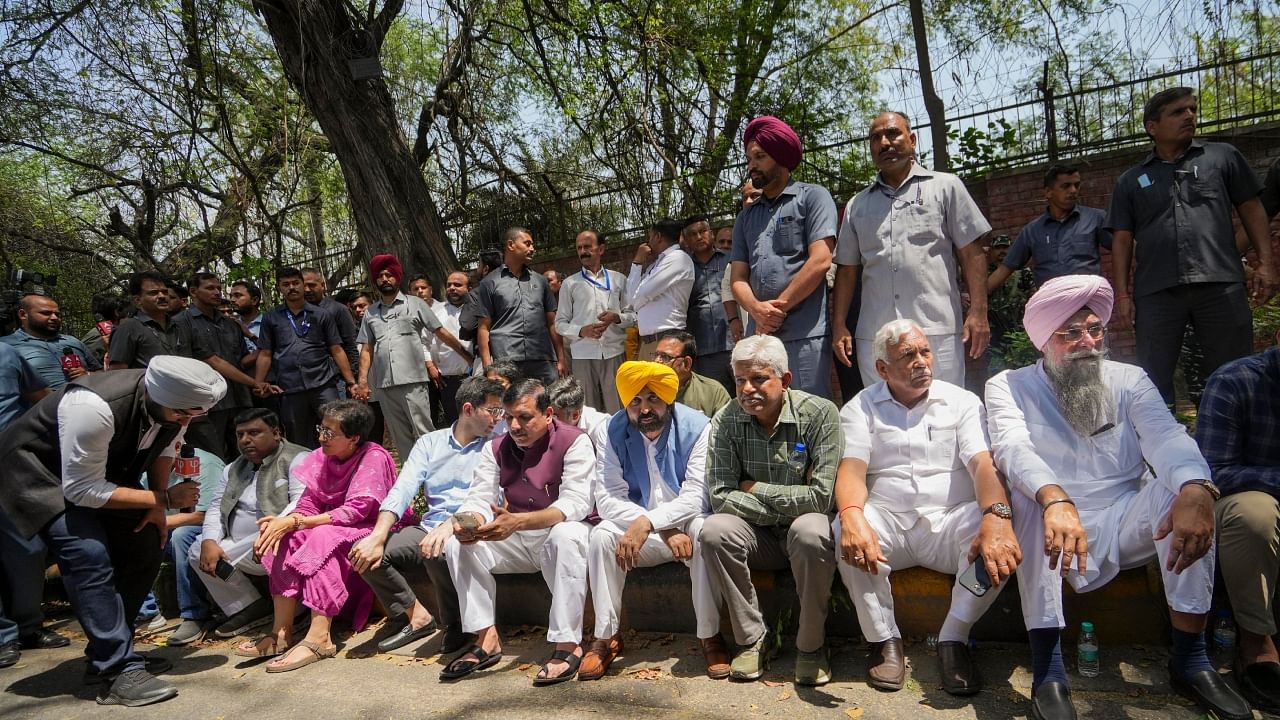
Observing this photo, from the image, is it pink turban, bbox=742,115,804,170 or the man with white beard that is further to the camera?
pink turban, bbox=742,115,804,170

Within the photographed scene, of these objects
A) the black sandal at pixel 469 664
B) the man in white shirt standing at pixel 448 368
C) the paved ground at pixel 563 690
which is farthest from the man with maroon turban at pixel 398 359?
the black sandal at pixel 469 664

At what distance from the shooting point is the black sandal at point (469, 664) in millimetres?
4102

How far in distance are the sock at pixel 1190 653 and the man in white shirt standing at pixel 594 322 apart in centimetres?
414

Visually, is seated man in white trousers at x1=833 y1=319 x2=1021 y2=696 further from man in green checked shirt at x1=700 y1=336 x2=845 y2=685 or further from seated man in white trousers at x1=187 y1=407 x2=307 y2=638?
seated man in white trousers at x1=187 y1=407 x2=307 y2=638

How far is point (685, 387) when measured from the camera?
16.1ft

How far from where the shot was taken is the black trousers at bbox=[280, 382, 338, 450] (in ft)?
22.9

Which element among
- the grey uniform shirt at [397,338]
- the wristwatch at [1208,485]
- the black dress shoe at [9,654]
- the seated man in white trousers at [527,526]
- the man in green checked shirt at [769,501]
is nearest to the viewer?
the wristwatch at [1208,485]

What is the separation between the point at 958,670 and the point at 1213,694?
33.1 inches

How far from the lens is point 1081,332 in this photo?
3.34 meters

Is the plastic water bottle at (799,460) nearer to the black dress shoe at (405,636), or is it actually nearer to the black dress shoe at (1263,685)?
the black dress shoe at (1263,685)

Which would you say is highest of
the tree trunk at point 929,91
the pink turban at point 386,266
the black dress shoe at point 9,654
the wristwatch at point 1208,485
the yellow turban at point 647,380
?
the tree trunk at point 929,91

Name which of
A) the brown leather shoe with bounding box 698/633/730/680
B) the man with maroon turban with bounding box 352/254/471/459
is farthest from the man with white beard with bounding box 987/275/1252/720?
the man with maroon turban with bounding box 352/254/471/459

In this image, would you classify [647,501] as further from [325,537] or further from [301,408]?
[301,408]

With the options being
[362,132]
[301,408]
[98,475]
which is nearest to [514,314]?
[301,408]
